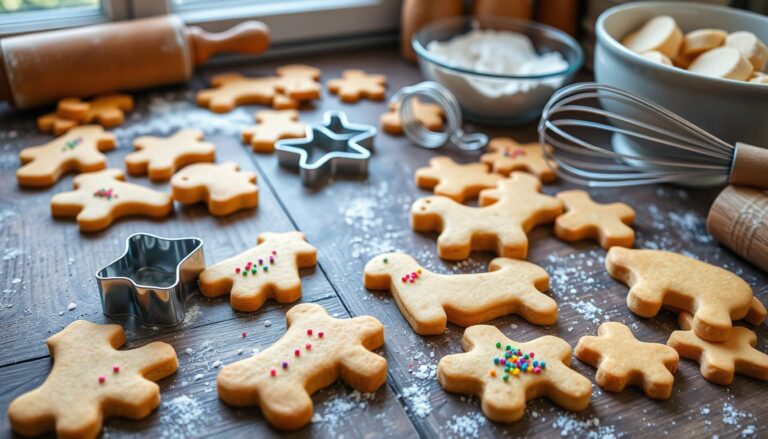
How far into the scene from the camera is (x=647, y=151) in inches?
42.1

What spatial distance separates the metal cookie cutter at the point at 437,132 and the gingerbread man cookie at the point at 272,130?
178mm

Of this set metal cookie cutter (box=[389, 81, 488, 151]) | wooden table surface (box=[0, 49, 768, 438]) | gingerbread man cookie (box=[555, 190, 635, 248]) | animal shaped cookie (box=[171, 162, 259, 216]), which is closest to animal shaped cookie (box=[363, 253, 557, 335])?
wooden table surface (box=[0, 49, 768, 438])

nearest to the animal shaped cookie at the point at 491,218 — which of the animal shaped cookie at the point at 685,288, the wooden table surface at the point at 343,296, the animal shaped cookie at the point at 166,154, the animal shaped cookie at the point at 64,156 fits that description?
the wooden table surface at the point at 343,296

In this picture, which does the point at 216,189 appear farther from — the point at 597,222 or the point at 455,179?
the point at 597,222

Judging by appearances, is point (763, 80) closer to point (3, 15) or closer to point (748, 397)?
point (748, 397)

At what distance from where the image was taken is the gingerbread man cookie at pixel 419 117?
1216 mm

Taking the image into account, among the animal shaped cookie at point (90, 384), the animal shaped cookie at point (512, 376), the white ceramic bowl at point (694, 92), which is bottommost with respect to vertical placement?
the animal shaped cookie at point (512, 376)

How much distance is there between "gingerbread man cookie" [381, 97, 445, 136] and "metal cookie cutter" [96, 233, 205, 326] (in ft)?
1.58

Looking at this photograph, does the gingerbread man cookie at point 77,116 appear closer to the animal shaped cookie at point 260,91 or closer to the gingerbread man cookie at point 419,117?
the animal shaped cookie at point 260,91

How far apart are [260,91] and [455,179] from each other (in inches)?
17.8

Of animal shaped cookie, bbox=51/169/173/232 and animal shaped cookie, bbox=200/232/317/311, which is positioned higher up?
animal shaped cookie, bbox=51/169/173/232

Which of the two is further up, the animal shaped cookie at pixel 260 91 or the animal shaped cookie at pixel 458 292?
the animal shaped cookie at pixel 260 91

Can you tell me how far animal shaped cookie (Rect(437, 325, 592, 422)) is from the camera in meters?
0.69

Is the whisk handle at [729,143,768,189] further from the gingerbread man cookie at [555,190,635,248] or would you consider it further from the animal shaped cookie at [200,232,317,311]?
the animal shaped cookie at [200,232,317,311]
